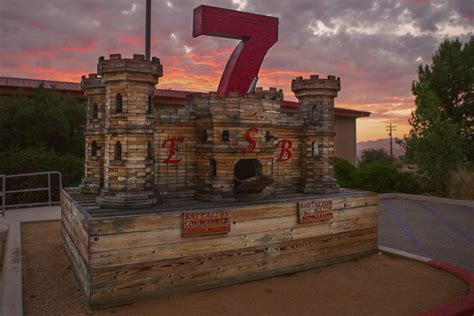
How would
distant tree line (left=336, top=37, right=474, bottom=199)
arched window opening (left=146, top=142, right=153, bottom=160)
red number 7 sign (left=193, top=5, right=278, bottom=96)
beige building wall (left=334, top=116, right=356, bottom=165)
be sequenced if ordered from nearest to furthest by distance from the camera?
arched window opening (left=146, top=142, right=153, bottom=160)
red number 7 sign (left=193, top=5, right=278, bottom=96)
distant tree line (left=336, top=37, right=474, bottom=199)
beige building wall (left=334, top=116, right=356, bottom=165)

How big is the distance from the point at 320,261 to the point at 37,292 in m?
6.98

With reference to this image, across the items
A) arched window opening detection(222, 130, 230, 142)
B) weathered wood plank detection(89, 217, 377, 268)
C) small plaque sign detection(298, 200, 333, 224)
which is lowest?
weathered wood plank detection(89, 217, 377, 268)

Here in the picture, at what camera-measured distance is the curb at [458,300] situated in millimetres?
7000

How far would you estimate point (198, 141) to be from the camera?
1002 centimetres

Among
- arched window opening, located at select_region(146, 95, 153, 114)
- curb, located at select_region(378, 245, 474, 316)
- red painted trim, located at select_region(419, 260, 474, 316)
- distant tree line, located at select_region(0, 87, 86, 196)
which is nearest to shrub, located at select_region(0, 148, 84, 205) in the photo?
distant tree line, located at select_region(0, 87, 86, 196)

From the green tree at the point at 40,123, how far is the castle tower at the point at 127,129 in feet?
40.7

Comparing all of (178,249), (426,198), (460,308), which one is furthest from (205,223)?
(426,198)

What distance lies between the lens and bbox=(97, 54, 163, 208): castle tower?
862 centimetres

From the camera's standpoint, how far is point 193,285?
810 cm

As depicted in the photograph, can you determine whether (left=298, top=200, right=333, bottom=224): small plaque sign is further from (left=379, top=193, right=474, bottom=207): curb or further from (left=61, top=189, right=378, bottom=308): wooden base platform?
(left=379, top=193, right=474, bottom=207): curb

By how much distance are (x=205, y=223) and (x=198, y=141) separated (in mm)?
2685

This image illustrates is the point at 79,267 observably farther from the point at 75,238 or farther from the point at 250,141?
the point at 250,141

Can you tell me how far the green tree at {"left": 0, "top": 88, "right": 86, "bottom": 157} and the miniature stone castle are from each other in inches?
449

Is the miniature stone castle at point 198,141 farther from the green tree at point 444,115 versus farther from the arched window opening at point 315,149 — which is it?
the green tree at point 444,115
